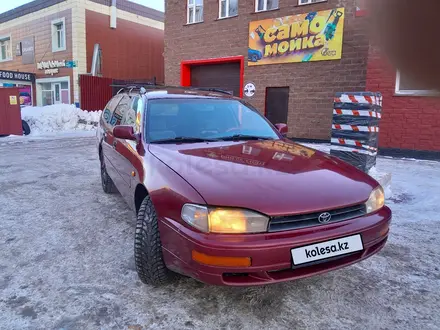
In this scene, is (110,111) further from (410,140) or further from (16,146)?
(410,140)

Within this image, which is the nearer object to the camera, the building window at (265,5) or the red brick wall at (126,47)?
the building window at (265,5)

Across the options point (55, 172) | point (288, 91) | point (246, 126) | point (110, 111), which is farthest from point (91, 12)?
point (246, 126)

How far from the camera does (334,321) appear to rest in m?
2.16

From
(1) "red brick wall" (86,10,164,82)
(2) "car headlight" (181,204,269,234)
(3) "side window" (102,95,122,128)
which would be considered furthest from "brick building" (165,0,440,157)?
(2) "car headlight" (181,204,269,234)

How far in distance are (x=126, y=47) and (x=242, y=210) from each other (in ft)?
66.3

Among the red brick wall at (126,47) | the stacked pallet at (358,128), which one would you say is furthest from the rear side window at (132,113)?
the red brick wall at (126,47)

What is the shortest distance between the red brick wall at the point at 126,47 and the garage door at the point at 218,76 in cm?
814

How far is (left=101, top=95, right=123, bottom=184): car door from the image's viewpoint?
4035 mm

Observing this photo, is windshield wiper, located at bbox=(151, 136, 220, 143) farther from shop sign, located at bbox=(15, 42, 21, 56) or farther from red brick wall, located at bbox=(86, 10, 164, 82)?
shop sign, located at bbox=(15, 42, 21, 56)

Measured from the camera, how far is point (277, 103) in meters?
10.9

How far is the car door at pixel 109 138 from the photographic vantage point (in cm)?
404

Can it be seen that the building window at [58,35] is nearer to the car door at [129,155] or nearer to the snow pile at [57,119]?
the snow pile at [57,119]

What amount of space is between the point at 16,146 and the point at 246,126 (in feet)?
28.6

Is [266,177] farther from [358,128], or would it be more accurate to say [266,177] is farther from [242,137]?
[358,128]
